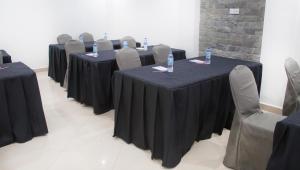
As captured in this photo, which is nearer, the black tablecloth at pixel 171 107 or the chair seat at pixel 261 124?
the chair seat at pixel 261 124

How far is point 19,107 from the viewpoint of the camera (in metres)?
2.72

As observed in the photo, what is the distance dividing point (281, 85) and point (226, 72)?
1.13 metres

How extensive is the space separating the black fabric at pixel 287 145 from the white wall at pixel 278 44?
1980 mm

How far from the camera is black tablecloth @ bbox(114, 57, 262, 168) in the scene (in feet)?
7.70

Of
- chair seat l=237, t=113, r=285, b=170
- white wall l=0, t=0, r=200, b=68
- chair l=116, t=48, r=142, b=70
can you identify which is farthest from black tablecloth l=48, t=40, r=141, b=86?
chair seat l=237, t=113, r=285, b=170

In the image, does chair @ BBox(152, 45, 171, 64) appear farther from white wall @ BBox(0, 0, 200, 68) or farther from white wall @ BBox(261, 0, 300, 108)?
white wall @ BBox(261, 0, 300, 108)

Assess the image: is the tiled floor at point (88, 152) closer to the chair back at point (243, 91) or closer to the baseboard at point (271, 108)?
the chair back at point (243, 91)

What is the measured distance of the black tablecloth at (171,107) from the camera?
2348 mm

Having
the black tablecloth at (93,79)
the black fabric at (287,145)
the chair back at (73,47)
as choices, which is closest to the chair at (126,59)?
the black tablecloth at (93,79)

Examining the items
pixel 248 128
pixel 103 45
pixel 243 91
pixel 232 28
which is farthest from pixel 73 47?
pixel 248 128

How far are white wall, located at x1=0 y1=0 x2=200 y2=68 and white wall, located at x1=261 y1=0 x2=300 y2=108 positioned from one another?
1299 mm

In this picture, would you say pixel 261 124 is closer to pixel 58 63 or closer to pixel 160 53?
pixel 160 53

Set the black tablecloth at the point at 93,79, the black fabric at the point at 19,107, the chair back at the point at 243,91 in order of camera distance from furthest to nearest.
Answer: the black tablecloth at the point at 93,79 < the black fabric at the point at 19,107 < the chair back at the point at 243,91

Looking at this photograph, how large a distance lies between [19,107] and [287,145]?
2.61 m
